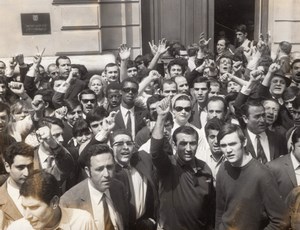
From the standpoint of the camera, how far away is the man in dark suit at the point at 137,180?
4.62m

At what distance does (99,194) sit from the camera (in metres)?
4.03

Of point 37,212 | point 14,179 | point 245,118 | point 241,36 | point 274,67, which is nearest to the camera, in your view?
point 37,212

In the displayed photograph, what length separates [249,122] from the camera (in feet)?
17.7

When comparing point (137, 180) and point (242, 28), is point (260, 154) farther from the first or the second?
point (242, 28)

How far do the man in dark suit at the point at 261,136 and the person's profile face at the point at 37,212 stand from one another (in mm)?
2497

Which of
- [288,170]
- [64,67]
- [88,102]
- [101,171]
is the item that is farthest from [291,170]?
[64,67]

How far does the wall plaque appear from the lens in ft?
33.3

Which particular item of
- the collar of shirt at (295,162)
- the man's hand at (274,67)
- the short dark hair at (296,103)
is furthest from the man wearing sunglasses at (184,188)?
the man's hand at (274,67)

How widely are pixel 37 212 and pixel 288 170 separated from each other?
83.5 inches

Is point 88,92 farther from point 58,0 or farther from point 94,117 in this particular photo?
point 58,0

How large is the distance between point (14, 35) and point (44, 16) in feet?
2.14

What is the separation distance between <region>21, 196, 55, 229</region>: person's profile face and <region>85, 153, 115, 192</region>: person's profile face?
772 millimetres

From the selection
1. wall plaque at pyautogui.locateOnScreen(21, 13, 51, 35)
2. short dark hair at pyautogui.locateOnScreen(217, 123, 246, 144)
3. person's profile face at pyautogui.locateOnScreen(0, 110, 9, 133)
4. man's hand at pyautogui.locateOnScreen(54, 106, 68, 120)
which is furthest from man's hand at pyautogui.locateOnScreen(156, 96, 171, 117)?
wall plaque at pyautogui.locateOnScreen(21, 13, 51, 35)

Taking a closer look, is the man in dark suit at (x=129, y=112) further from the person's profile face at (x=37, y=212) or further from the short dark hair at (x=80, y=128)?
the person's profile face at (x=37, y=212)
